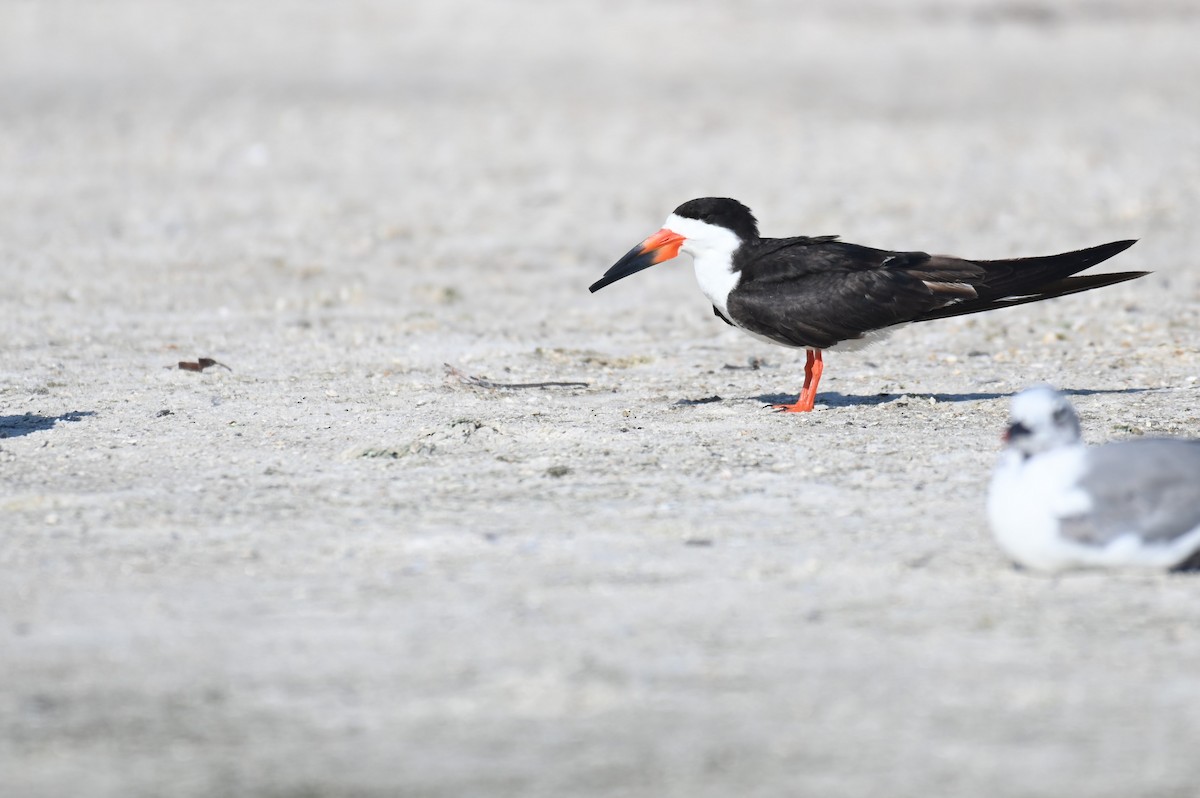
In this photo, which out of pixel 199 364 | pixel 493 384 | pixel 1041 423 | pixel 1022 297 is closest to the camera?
pixel 1041 423

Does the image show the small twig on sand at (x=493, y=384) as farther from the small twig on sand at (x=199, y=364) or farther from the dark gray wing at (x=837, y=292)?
the small twig on sand at (x=199, y=364)

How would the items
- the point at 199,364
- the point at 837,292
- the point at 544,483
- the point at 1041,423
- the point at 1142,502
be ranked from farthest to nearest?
1. the point at 199,364
2. the point at 837,292
3. the point at 544,483
4. the point at 1041,423
5. the point at 1142,502

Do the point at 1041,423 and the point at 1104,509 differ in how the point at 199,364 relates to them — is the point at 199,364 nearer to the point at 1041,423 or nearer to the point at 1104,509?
the point at 1041,423

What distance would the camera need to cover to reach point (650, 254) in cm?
723

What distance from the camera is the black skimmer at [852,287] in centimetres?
664

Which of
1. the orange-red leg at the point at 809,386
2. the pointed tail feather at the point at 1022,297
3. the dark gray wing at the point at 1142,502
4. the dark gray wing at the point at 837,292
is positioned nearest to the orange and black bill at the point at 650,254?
the dark gray wing at the point at 837,292

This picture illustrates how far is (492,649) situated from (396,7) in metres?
21.7

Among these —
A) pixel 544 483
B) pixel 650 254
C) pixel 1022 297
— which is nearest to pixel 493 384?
pixel 650 254

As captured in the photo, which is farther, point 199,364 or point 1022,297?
point 199,364

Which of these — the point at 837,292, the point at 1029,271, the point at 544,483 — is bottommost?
the point at 544,483

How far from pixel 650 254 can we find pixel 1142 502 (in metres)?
3.36

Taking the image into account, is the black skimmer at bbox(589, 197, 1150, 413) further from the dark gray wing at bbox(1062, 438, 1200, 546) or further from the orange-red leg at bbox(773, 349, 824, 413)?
the dark gray wing at bbox(1062, 438, 1200, 546)

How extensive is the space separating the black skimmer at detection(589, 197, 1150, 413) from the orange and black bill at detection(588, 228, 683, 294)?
280 millimetres

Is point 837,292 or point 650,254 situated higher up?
point 650,254
